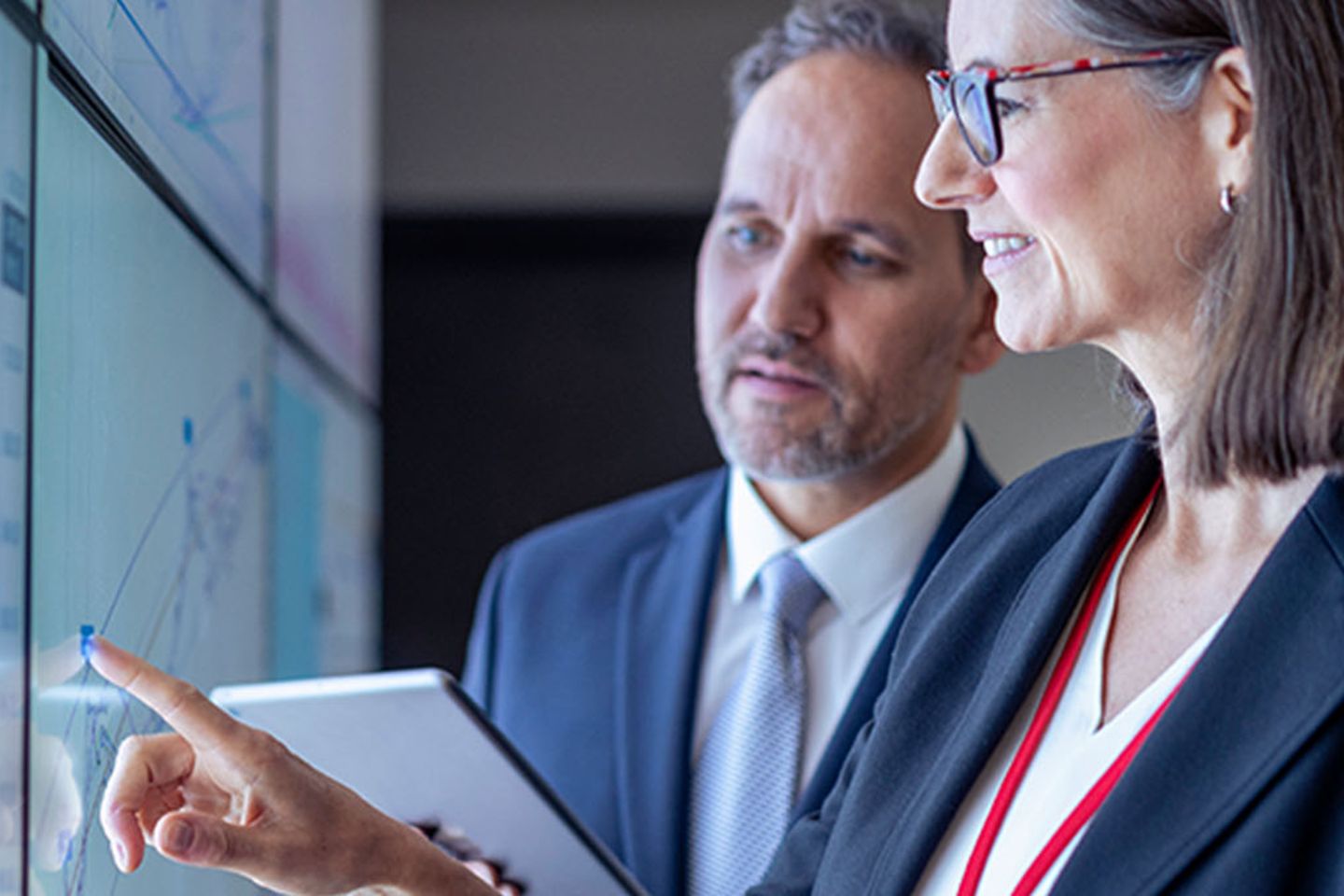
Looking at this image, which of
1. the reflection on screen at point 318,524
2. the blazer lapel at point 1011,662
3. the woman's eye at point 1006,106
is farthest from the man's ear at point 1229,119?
the reflection on screen at point 318,524

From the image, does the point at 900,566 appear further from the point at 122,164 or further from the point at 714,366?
the point at 122,164

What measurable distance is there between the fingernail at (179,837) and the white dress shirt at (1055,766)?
50cm

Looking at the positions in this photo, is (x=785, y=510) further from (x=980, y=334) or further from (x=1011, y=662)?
(x=1011, y=662)

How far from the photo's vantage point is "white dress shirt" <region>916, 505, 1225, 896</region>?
0.96 metres

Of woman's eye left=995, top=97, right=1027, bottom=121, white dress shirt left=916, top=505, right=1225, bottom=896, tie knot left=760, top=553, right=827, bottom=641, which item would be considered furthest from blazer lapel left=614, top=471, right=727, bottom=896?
woman's eye left=995, top=97, right=1027, bottom=121

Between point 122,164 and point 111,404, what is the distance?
19cm

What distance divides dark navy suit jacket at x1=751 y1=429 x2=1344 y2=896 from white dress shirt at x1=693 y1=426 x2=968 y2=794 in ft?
1.38

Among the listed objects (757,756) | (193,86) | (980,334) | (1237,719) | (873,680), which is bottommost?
(757,756)

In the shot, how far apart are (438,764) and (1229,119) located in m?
0.81

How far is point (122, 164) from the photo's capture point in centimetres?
116

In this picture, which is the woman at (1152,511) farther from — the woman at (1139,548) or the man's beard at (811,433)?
the man's beard at (811,433)

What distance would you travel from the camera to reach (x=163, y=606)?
4.28 feet

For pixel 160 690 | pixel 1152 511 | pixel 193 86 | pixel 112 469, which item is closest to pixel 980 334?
pixel 1152 511

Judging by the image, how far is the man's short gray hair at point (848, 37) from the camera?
1755mm
